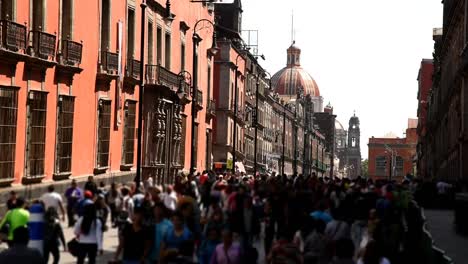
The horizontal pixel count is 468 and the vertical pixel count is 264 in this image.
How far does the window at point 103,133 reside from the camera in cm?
3662

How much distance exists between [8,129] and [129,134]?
14.8 meters

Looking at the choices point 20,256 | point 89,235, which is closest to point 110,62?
point 89,235

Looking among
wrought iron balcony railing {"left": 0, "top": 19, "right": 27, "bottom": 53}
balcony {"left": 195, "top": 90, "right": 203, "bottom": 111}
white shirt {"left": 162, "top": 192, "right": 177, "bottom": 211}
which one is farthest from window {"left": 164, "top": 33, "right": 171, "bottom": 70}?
white shirt {"left": 162, "top": 192, "right": 177, "bottom": 211}

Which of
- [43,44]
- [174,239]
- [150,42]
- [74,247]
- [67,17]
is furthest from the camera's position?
[150,42]

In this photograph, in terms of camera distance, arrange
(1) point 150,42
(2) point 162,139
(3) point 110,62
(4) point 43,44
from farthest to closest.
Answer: (2) point 162,139, (1) point 150,42, (3) point 110,62, (4) point 43,44

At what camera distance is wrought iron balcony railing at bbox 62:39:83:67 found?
3100cm

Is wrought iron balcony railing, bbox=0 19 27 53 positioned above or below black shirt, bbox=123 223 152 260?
above

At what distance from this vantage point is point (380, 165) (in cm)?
19725

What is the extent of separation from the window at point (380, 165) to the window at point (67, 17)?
16495cm

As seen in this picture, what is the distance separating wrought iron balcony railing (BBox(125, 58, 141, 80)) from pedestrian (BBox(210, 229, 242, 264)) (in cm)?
2785

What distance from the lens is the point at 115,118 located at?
127ft

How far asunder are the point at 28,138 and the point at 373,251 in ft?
62.6

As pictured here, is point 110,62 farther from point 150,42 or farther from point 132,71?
point 150,42

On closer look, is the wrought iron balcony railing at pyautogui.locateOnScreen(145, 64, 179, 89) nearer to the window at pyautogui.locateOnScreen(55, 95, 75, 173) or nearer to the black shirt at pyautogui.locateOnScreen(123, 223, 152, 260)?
the window at pyautogui.locateOnScreen(55, 95, 75, 173)
